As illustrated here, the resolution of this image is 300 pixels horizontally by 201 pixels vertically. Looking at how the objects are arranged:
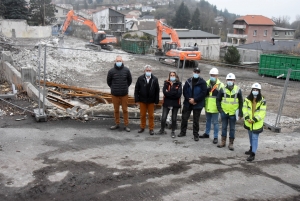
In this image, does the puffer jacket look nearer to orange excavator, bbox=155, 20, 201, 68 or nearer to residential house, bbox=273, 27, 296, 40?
orange excavator, bbox=155, 20, 201, 68

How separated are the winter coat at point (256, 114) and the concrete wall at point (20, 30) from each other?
39401 mm

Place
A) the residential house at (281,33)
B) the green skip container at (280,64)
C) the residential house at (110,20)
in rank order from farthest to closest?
the residential house at (281,33) < the residential house at (110,20) < the green skip container at (280,64)

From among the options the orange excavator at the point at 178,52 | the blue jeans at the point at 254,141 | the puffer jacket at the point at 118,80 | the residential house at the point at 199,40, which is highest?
the residential house at the point at 199,40

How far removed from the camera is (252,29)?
77.1 m

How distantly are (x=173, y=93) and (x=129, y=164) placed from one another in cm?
251

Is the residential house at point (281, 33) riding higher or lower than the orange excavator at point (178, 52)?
higher

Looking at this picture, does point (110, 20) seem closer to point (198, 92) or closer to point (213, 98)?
point (198, 92)

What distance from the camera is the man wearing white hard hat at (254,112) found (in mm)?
6723

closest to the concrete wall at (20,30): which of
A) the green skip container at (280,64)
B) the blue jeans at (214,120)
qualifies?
the green skip container at (280,64)

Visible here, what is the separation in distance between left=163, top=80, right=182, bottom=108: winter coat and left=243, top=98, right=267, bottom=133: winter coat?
1.79 metres

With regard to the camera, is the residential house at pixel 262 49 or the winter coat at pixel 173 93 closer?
the winter coat at pixel 173 93

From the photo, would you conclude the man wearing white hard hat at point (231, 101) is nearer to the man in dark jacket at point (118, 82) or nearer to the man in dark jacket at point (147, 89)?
the man in dark jacket at point (147, 89)

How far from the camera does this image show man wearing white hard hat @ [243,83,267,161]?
265 inches

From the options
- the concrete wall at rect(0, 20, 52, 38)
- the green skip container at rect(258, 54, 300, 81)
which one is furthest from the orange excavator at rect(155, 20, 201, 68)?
the concrete wall at rect(0, 20, 52, 38)
